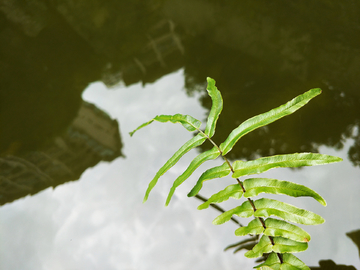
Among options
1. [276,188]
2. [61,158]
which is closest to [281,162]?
[276,188]

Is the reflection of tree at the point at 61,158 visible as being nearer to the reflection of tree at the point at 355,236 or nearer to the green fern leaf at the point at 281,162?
the green fern leaf at the point at 281,162

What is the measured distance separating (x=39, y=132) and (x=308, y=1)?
1.18 m

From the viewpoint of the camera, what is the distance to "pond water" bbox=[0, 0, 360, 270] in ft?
2.36

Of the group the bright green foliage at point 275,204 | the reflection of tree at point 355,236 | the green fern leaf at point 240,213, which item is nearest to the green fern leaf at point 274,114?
the bright green foliage at point 275,204

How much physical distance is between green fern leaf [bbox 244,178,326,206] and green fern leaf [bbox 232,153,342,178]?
27mm

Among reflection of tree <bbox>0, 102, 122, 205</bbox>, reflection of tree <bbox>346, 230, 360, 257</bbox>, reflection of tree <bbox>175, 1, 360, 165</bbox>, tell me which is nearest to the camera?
reflection of tree <bbox>346, 230, 360, 257</bbox>

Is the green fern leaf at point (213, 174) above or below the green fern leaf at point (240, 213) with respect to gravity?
above

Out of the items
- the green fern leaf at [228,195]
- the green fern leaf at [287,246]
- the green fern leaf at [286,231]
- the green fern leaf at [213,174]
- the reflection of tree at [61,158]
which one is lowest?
the green fern leaf at [287,246]

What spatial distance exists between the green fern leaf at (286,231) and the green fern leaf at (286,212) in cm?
2

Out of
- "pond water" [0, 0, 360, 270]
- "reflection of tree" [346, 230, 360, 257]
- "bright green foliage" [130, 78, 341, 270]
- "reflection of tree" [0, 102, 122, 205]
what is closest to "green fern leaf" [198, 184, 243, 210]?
"bright green foliage" [130, 78, 341, 270]

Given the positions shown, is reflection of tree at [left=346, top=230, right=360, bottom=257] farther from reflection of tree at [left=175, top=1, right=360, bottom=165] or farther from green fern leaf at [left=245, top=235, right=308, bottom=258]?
green fern leaf at [left=245, top=235, right=308, bottom=258]

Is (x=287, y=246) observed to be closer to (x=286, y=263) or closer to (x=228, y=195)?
(x=286, y=263)

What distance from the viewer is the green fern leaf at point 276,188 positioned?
442mm

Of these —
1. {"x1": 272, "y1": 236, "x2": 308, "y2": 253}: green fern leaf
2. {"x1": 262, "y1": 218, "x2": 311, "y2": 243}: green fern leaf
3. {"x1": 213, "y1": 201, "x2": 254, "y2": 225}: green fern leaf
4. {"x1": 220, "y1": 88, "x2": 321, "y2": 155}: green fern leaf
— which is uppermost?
{"x1": 220, "y1": 88, "x2": 321, "y2": 155}: green fern leaf
